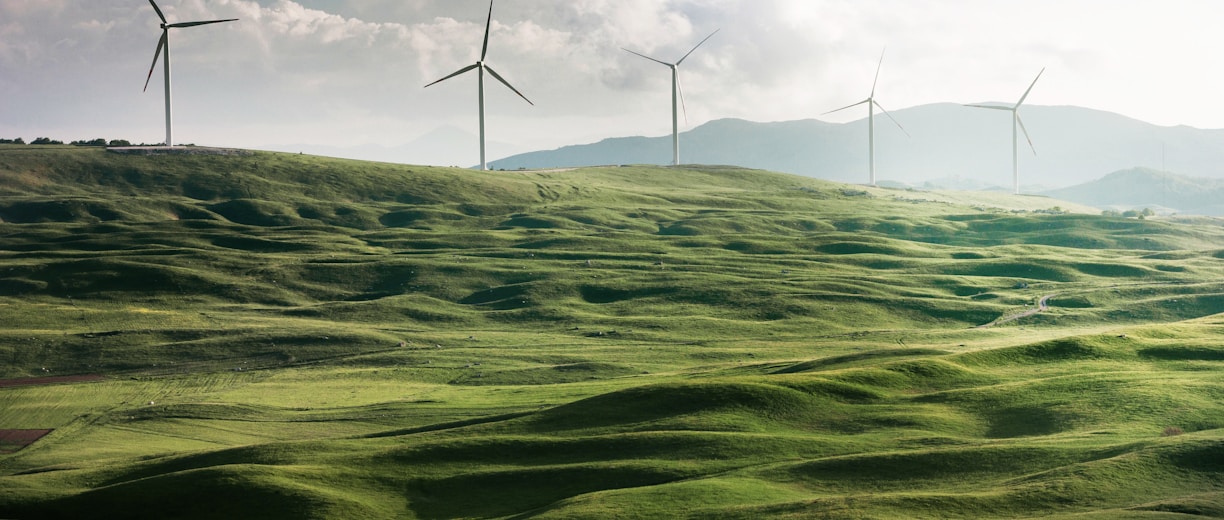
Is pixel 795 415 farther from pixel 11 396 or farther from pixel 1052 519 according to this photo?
pixel 11 396

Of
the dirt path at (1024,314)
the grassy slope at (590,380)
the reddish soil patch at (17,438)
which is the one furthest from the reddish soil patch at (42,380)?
the dirt path at (1024,314)

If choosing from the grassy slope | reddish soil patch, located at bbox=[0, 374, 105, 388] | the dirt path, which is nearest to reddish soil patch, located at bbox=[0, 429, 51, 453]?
the grassy slope

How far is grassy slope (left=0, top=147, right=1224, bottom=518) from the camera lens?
51781mm

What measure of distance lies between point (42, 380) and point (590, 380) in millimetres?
55774

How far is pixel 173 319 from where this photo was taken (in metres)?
141

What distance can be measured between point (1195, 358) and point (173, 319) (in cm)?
11457

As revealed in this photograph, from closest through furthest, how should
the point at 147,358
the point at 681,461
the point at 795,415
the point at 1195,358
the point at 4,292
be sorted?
the point at 681,461 → the point at 795,415 → the point at 1195,358 → the point at 147,358 → the point at 4,292

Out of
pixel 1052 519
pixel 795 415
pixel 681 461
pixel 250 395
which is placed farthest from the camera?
pixel 250 395

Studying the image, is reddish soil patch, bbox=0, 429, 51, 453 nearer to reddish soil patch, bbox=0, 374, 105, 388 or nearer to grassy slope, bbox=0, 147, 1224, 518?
grassy slope, bbox=0, 147, 1224, 518

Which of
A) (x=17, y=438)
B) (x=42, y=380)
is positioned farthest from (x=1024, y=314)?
(x=17, y=438)

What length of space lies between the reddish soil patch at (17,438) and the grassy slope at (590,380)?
1.91 m

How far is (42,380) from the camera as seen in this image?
112250mm

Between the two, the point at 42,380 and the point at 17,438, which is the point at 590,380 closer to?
the point at 17,438

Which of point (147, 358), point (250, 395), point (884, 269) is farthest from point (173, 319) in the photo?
point (884, 269)
